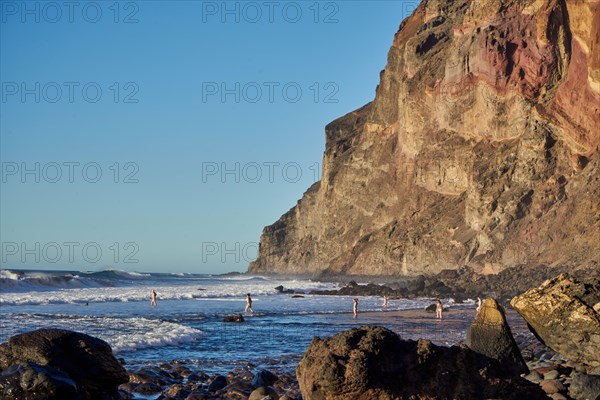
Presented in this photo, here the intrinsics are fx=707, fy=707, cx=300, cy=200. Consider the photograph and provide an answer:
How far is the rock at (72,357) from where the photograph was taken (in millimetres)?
8883

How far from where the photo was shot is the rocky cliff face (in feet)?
179

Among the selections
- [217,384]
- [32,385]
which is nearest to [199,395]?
[217,384]

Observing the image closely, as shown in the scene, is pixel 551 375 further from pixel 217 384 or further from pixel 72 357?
pixel 72 357

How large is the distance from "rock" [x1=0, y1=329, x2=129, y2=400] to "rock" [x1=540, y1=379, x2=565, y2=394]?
586 centimetres

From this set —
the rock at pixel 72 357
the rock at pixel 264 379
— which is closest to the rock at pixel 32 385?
the rock at pixel 72 357

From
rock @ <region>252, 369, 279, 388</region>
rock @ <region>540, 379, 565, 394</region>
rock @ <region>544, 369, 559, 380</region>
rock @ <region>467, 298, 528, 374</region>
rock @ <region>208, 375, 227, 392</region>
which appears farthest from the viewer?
rock @ <region>252, 369, 279, 388</region>

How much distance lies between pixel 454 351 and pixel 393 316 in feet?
79.9

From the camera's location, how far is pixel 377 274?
80438 millimetres

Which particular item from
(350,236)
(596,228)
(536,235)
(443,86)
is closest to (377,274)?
(350,236)

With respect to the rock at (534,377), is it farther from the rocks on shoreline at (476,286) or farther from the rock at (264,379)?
the rocks on shoreline at (476,286)

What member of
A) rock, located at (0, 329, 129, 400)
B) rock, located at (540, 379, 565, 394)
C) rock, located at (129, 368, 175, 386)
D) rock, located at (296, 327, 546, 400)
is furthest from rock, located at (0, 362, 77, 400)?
rock, located at (540, 379, 565, 394)

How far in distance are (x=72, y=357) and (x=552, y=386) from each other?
6.53m

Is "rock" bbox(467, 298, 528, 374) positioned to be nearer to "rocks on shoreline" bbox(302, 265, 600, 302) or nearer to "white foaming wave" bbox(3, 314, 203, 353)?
"white foaming wave" bbox(3, 314, 203, 353)

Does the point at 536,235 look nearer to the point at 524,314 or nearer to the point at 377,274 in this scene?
the point at 377,274
